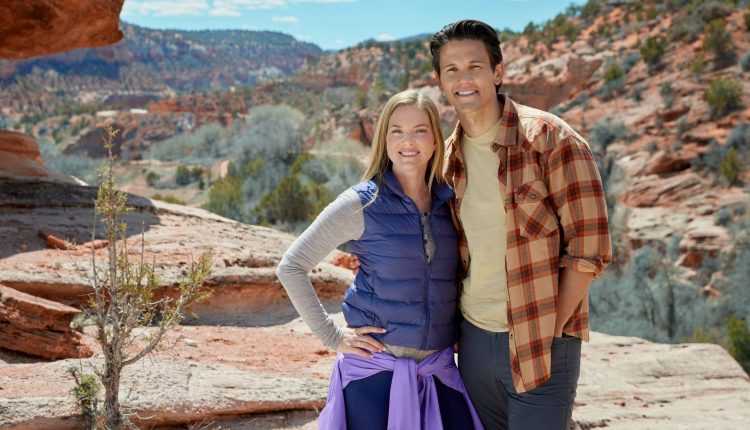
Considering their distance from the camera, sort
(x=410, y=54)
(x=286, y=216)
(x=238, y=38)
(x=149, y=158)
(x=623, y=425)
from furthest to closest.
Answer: (x=238, y=38), (x=410, y=54), (x=149, y=158), (x=286, y=216), (x=623, y=425)

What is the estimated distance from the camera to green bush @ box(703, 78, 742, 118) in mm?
18375

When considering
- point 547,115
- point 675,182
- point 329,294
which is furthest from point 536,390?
point 675,182

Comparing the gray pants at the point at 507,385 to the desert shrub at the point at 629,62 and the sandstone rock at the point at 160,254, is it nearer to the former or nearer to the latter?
the sandstone rock at the point at 160,254

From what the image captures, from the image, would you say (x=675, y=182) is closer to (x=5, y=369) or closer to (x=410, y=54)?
(x=5, y=369)

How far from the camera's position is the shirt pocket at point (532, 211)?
228 cm

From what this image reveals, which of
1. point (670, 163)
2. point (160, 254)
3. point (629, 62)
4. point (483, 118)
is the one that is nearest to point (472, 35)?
point (483, 118)

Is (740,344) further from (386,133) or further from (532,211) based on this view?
(386,133)

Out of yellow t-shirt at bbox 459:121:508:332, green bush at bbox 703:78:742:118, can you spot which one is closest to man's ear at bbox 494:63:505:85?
yellow t-shirt at bbox 459:121:508:332

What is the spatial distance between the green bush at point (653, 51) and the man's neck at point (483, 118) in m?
23.8

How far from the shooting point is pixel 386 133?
252 cm

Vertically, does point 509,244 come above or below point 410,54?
below

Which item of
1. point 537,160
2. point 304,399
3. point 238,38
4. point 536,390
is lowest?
point 304,399

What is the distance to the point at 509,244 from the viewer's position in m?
2.32

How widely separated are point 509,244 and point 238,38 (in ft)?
Result: 495
